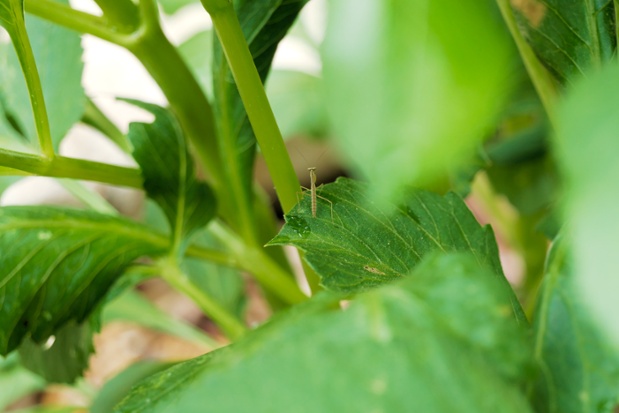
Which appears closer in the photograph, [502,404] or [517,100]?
[502,404]

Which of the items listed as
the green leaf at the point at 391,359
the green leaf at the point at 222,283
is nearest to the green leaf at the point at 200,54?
the green leaf at the point at 222,283

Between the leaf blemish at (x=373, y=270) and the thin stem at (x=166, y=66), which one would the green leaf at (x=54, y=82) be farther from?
the leaf blemish at (x=373, y=270)

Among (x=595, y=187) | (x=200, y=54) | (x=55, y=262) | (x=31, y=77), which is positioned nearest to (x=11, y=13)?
(x=31, y=77)

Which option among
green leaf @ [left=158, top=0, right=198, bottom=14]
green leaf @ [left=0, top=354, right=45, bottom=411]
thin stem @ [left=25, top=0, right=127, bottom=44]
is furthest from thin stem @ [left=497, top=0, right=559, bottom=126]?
green leaf @ [left=0, top=354, right=45, bottom=411]

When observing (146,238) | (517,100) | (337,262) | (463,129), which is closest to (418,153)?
(463,129)

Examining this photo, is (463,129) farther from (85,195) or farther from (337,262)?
(85,195)

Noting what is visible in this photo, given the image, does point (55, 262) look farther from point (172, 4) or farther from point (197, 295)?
point (172, 4)
